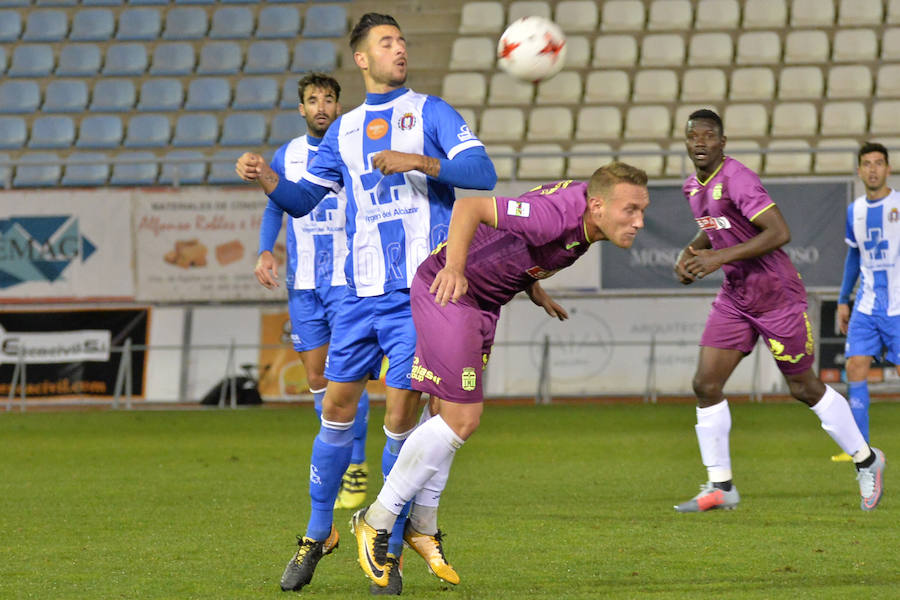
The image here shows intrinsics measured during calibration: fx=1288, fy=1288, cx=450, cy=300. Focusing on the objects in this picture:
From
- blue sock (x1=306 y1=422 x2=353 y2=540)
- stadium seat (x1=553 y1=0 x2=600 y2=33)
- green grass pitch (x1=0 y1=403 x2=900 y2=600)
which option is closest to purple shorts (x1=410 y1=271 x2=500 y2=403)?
blue sock (x1=306 y1=422 x2=353 y2=540)

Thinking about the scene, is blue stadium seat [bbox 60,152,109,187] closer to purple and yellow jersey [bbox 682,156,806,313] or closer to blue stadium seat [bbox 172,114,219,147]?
blue stadium seat [bbox 172,114,219,147]

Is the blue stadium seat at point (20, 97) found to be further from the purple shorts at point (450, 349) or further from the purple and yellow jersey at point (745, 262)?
the purple shorts at point (450, 349)

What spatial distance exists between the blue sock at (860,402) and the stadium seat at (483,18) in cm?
1316

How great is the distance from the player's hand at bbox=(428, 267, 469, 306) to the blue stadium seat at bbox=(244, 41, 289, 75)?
17.7 meters

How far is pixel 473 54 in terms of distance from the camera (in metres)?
21.2

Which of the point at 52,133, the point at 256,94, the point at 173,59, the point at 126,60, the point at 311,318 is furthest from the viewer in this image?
the point at 126,60

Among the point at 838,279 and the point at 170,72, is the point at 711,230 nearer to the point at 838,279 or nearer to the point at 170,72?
the point at 838,279

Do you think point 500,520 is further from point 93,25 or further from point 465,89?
point 93,25

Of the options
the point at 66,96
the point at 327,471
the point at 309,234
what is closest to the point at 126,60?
the point at 66,96

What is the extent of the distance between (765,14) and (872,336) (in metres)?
12.6

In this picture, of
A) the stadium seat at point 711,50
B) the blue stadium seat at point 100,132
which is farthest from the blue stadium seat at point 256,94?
the stadium seat at point 711,50

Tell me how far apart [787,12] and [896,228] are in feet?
40.2

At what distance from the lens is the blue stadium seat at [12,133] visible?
69.1 ft

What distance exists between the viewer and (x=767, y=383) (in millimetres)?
16875
